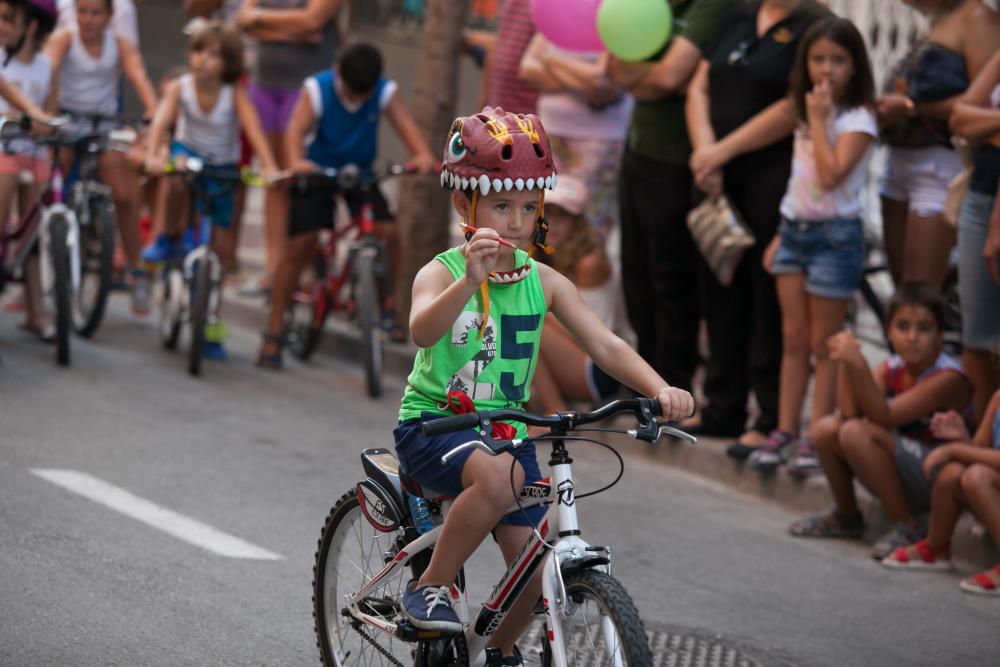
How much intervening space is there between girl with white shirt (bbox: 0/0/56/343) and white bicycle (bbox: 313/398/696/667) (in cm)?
549

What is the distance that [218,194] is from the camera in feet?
33.3

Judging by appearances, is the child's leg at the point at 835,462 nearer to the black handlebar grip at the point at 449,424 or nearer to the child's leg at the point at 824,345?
the child's leg at the point at 824,345

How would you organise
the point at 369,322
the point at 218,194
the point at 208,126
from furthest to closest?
1. the point at 208,126
2. the point at 218,194
3. the point at 369,322

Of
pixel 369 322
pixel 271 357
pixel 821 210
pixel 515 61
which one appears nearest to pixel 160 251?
pixel 271 357

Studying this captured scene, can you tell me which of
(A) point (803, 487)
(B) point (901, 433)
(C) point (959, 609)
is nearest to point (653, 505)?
(A) point (803, 487)

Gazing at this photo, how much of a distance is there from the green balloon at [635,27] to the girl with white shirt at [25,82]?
3.47 metres

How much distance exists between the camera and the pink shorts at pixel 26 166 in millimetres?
9406

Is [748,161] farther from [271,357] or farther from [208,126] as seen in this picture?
[208,126]

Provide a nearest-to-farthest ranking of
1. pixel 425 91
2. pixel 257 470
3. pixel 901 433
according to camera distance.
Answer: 1. pixel 901 433
2. pixel 257 470
3. pixel 425 91

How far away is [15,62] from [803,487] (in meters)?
5.35

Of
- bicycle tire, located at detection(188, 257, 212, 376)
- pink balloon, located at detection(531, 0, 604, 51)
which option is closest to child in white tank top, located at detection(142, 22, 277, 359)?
bicycle tire, located at detection(188, 257, 212, 376)

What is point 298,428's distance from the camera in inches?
343

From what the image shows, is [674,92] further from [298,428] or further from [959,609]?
[959,609]

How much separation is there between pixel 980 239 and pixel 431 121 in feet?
15.4
